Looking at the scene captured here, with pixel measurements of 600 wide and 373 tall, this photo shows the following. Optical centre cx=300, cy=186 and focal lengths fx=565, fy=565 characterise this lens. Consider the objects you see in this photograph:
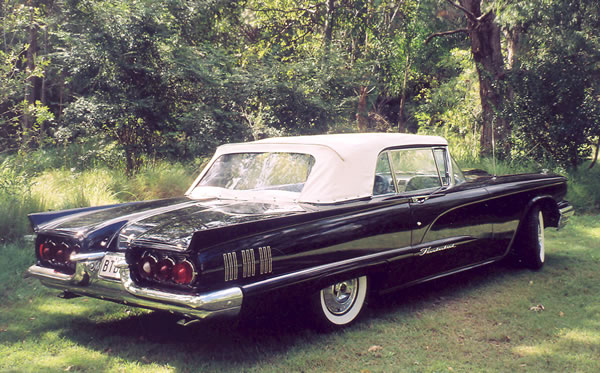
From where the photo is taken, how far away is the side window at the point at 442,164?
201 inches

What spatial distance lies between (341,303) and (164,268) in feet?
4.78

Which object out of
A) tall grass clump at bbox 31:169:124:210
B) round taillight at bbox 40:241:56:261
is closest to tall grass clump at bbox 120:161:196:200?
tall grass clump at bbox 31:169:124:210

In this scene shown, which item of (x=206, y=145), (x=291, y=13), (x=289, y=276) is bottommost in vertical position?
(x=289, y=276)

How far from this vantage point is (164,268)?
10.9 ft

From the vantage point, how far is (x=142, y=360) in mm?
3598

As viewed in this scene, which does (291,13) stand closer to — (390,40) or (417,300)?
(390,40)

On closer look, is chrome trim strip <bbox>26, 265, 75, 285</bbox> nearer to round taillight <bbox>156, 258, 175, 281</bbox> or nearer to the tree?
round taillight <bbox>156, 258, 175, 281</bbox>

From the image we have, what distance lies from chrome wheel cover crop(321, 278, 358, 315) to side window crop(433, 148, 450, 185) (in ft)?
4.84

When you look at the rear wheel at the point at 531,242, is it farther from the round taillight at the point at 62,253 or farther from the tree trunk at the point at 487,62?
the tree trunk at the point at 487,62

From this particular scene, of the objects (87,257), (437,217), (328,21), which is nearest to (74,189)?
(87,257)

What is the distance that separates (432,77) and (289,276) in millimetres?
22967

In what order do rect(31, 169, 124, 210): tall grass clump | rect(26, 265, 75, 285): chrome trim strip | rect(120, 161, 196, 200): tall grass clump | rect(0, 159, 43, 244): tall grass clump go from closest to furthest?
rect(26, 265, 75, 285): chrome trim strip < rect(0, 159, 43, 244): tall grass clump < rect(31, 169, 124, 210): tall grass clump < rect(120, 161, 196, 200): tall grass clump

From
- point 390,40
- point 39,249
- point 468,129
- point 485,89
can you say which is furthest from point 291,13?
point 39,249

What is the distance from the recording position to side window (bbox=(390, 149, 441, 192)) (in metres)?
4.65
